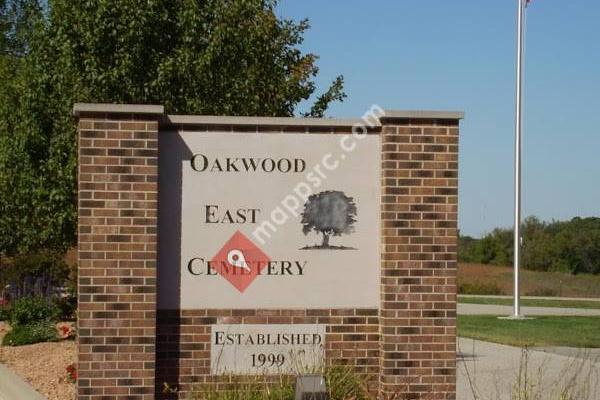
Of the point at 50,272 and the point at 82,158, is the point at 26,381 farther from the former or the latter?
the point at 50,272

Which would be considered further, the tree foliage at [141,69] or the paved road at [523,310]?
the paved road at [523,310]

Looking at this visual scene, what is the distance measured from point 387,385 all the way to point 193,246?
219 cm

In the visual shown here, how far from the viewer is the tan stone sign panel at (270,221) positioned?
8711 mm

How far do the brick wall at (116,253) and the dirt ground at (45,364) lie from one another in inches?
86.4

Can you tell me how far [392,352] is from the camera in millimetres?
8742

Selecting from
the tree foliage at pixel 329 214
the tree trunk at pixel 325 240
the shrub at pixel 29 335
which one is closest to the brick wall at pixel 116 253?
the tree foliage at pixel 329 214

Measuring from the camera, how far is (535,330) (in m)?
23.4

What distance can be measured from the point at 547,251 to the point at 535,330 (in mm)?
41530

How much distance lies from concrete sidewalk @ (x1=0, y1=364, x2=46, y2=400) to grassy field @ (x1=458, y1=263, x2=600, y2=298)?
36365 mm

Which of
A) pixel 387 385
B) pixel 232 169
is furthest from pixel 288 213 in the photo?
pixel 387 385

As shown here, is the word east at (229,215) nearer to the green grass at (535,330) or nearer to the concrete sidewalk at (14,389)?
the concrete sidewalk at (14,389)

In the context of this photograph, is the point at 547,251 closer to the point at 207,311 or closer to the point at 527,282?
the point at 527,282

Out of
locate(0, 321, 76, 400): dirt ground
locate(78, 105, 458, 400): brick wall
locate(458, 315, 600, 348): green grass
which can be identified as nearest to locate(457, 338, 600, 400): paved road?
locate(458, 315, 600, 348): green grass

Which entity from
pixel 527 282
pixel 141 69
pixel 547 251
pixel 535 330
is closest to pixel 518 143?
pixel 535 330
